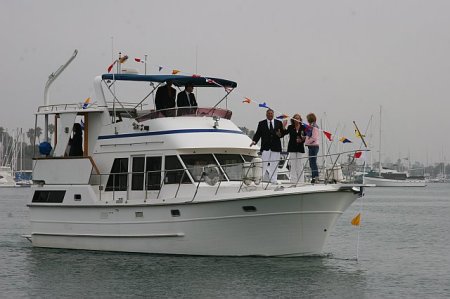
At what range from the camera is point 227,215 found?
17469 mm

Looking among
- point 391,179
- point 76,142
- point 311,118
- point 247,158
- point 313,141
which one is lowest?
point 391,179

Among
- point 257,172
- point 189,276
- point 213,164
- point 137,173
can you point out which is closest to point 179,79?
point 213,164

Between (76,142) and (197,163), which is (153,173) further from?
(76,142)

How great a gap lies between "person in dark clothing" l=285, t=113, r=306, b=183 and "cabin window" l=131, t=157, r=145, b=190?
12.1 ft

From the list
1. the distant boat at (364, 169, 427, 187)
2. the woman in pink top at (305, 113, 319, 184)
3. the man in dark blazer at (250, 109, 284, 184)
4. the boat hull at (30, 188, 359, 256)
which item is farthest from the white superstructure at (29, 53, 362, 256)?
the distant boat at (364, 169, 427, 187)

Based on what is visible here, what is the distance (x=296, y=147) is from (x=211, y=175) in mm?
2429

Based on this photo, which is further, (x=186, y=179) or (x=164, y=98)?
(x=164, y=98)

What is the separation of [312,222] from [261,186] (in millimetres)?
1486

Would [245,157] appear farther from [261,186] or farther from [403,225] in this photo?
[403,225]

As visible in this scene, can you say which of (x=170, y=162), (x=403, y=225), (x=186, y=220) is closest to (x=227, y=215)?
(x=186, y=220)

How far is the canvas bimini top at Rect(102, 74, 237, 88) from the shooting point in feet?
65.1

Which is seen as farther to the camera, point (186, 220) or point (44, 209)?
point (44, 209)

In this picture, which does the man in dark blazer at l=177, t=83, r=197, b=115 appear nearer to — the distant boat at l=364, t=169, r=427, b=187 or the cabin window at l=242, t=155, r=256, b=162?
the cabin window at l=242, t=155, r=256, b=162

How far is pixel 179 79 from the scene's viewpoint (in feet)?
65.1
